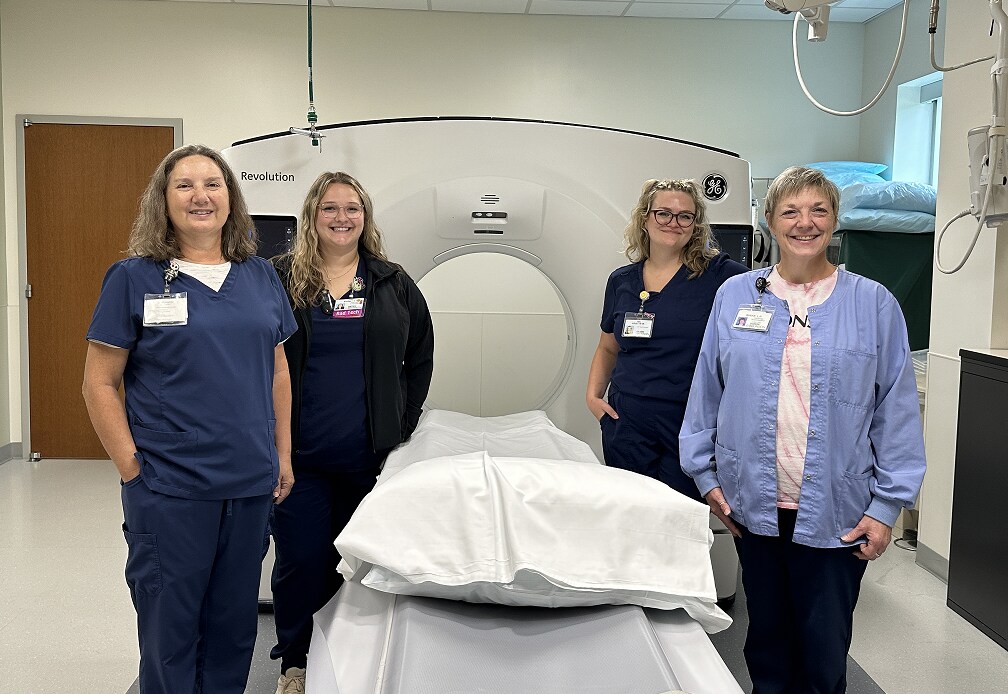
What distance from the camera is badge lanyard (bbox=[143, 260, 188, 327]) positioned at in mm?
1621

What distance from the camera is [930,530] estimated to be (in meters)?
3.11

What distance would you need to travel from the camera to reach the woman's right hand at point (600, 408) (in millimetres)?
2330

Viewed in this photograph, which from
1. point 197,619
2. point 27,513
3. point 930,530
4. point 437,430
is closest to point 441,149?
point 437,430

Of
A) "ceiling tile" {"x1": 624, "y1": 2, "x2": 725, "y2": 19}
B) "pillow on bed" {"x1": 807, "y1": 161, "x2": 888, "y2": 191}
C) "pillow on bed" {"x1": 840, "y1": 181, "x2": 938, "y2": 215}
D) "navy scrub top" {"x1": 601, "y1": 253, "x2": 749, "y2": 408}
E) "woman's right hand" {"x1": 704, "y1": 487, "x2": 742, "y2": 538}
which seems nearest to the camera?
"woman's right hand" {"x1": 704, "y1": 487, "x2": 742, "y2": 538}

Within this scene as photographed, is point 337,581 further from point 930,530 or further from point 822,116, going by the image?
point 822,116

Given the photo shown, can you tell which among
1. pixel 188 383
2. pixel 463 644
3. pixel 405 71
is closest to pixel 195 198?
pixel 188 383

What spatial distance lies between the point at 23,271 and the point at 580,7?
10.3ft

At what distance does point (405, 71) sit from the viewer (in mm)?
4559

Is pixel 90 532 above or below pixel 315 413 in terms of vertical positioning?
below

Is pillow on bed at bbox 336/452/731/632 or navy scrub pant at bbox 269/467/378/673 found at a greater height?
pillow on bed at bbox 336/452/731/632

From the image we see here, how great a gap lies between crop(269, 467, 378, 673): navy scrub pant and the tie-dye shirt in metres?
0.95

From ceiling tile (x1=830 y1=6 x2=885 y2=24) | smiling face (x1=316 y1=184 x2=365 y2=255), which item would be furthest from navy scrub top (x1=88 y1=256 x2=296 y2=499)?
ceiling tile (x1=830 y1=6 x2=885 y2=24)

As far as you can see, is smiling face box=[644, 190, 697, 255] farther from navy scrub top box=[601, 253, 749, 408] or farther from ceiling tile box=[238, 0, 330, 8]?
ceiling tile box=[238, 0, 330, 8]

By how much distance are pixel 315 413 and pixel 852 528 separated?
1.16 m
